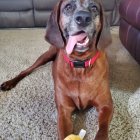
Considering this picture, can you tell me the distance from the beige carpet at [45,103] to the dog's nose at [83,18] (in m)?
0.45

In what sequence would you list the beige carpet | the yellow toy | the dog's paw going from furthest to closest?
the dog's paw → the beige carpet → the yellow toy

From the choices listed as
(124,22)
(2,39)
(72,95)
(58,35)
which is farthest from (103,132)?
(2,39)

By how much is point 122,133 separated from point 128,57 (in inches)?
35.3

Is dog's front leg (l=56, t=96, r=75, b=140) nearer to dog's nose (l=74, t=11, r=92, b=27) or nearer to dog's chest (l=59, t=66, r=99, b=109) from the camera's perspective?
dog's chest (l=59, t=66, r=99, b=109)

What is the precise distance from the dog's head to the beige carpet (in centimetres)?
34

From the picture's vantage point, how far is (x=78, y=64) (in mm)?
1151

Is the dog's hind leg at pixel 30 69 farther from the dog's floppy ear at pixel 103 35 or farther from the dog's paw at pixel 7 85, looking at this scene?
the dog's floppy ear at pixel 103 35

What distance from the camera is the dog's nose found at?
1.04 metres

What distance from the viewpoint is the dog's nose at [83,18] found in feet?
3.40

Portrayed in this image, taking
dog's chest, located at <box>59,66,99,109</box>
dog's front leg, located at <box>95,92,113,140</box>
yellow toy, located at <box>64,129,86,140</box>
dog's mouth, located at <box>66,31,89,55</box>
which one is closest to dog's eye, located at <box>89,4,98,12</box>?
dog's mouth, located at <box>66,31,89,55</box>

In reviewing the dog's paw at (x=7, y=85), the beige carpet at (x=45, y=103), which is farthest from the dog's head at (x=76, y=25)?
the dog's paw at (x=7, y=85)

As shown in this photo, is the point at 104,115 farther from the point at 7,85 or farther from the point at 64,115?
the point at 7,85

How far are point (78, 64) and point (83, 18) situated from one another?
210 mm

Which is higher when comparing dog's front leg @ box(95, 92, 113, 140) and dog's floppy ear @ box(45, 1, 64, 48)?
dog's floppy ear @ box(45, 1, 64, 48)
